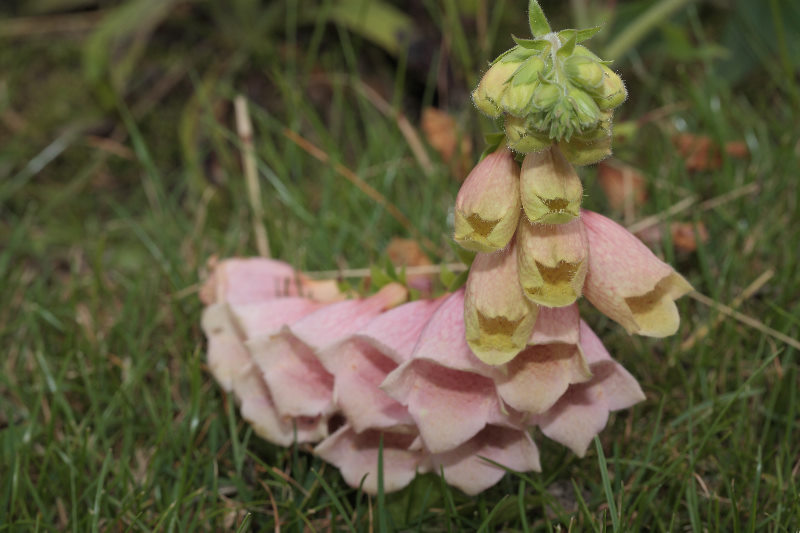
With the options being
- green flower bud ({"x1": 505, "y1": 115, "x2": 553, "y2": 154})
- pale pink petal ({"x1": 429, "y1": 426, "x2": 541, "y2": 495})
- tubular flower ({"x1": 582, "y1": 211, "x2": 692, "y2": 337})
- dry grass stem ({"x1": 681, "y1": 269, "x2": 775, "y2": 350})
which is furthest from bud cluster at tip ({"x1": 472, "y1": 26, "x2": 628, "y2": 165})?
dry grass stem ({"x1": 681, "y1": 269, "x2": 775, "y2": 350})

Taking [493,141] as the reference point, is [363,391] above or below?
below

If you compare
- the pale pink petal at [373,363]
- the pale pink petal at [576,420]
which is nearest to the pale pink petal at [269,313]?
the pale pink petal at [373,363]

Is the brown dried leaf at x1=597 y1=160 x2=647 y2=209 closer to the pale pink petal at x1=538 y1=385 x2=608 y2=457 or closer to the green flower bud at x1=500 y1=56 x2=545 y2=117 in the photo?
the pale pink petal at x1=538 y1=385 x2=608 y2=457

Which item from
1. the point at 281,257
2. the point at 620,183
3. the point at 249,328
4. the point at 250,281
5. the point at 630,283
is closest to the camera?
the point at 630,283

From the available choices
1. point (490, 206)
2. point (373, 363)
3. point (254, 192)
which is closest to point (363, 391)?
point (373, 363)

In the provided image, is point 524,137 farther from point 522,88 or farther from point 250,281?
point 250,281

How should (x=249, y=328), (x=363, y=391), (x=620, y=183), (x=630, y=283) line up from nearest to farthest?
1. (x=630, y=283)
2. (x=363, y=391)
3. (x=249, y=328)
4. (x=620, y=183)

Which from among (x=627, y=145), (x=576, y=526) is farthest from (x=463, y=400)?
(x=627, y=145)
